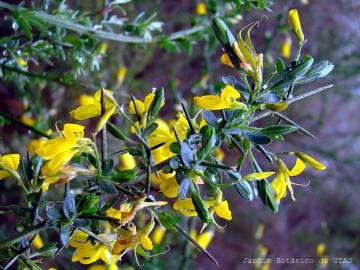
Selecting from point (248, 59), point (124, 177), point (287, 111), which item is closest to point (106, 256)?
point (124, 177)

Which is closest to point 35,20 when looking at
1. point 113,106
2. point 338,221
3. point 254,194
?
point 113,106

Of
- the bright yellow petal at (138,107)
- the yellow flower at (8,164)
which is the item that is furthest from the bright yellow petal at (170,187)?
the yellow flower at (8,164)

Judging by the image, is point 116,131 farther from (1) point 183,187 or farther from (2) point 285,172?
(2) point 285,172

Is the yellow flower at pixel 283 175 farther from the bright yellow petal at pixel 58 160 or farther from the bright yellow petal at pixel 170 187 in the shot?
the bright yellow petal at pixel 58 160

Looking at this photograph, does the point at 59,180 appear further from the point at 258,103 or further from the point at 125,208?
the point at 258,103

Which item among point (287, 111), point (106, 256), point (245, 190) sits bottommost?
point (287, 111)

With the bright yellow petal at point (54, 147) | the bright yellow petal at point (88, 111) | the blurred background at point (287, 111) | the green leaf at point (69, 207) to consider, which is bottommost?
the blurred background at point (287, 111)

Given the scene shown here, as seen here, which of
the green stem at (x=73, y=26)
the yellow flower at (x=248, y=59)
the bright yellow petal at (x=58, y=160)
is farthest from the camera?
the green stem at (x=73, y=26)
